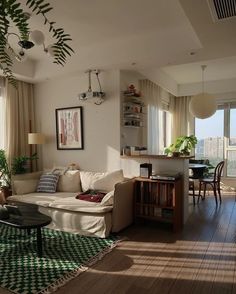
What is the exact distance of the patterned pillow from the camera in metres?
4.43

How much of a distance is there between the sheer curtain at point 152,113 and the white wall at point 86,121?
124cm

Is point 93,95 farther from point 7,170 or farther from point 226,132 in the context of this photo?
point 226,132

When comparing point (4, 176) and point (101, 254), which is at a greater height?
point (4, 176)

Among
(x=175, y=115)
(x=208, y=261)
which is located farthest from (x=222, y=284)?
(x=175, y=115)

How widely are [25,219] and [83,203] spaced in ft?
2.86

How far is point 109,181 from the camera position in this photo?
13.4ft

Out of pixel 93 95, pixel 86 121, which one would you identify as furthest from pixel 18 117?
pixel 93 95

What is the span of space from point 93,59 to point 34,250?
10.1 ft

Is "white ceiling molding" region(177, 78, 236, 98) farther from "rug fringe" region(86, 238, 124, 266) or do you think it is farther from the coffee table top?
the coffee table top

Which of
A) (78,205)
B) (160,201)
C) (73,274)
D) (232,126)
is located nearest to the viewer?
(73,274)

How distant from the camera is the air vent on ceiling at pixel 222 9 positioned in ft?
7.60

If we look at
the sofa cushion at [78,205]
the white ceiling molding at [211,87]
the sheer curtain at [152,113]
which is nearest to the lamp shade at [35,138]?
the sofa cushion at [78,205]

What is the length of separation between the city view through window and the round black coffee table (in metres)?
5.23

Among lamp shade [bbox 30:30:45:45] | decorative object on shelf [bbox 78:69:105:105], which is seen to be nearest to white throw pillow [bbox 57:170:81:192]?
decorative object on shelf [bbox 78:69:105:105]
